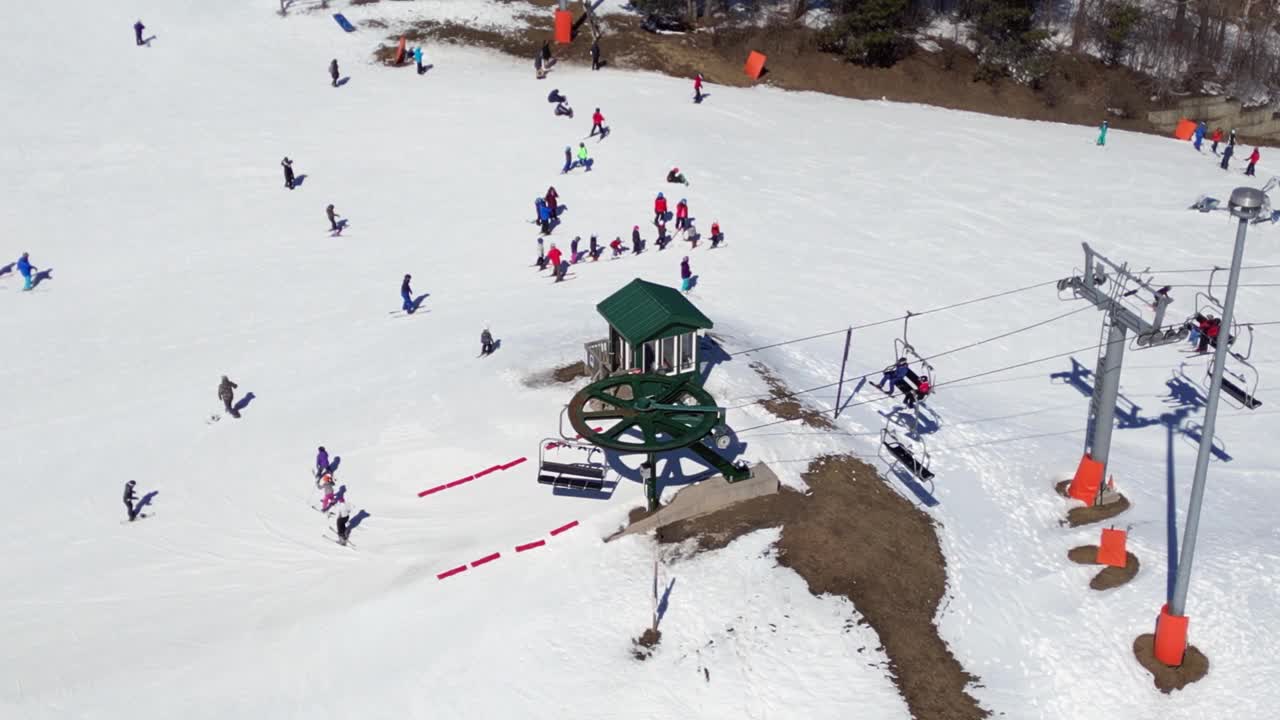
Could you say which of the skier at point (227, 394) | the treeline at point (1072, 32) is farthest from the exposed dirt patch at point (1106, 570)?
the treeline at point (1072, 32)

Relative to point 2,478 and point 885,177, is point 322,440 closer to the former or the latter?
point 2,478

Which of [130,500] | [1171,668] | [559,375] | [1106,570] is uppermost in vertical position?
[559,375]

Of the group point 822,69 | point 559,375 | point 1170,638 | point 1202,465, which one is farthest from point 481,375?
point 822,69

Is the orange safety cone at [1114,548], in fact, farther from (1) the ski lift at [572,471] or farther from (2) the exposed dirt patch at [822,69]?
(2) the exposed dirt patch at [822,69]

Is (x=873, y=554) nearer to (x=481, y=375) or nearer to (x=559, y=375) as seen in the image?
(x=559, y=375)

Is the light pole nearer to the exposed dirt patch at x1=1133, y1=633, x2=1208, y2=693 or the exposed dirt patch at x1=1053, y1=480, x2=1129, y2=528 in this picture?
the exposed dirt patch at x1=1133, y1=633, x2=1208, y2=693

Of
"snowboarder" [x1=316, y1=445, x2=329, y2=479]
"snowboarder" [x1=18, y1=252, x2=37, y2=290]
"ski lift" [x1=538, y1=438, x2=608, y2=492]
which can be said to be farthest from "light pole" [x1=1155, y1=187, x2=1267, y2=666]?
"snowboarder" [x1=18, y1=252, x2=37, y2=290]

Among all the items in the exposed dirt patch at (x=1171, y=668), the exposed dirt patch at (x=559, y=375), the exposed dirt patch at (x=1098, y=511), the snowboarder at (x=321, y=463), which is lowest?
the exposed dirt patch at (x=1171, y=668)
